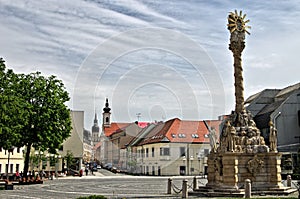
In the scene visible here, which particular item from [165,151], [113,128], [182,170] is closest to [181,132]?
[165,151]

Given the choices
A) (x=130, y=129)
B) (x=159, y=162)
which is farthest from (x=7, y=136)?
(x=130, y=129)

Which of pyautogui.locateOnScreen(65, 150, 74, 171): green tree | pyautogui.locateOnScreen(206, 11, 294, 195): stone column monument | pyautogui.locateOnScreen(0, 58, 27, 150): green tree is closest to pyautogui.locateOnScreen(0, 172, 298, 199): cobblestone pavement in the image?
pyautogui.locateOnScreen(206, 11, 294, 195): stone column monument

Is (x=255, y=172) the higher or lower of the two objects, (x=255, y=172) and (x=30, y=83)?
the lower

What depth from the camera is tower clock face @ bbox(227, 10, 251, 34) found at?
31391mm

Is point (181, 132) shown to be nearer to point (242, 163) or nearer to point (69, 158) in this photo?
point (69, 158)

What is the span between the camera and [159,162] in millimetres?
82062

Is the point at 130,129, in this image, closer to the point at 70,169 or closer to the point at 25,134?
the point at 70,169

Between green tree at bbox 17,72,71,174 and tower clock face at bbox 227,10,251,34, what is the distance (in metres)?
24.7

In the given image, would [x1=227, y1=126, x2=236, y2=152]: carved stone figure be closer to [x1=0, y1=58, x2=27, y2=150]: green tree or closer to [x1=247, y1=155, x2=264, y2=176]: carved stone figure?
[x1=247, y1=155, x2=264, y2=176]: carved stone figure

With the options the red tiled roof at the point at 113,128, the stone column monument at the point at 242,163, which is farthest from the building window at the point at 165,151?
the red tiled roof at the point at 113,128

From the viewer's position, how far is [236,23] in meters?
31.5

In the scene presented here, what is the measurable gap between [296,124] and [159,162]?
29.1m

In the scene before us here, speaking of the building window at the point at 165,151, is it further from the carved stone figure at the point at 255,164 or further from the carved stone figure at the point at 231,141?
the carved stone figure at the point at 255,164

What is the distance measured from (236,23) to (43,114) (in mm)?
26089
